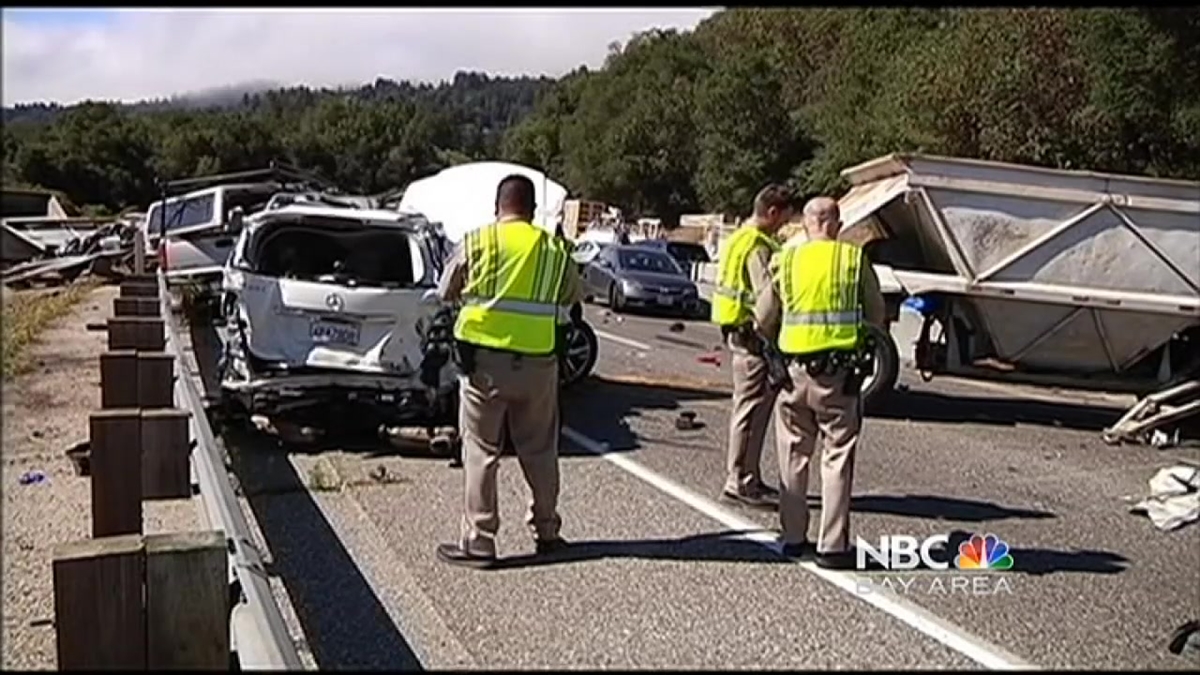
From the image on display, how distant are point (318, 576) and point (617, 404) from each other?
6253 mm

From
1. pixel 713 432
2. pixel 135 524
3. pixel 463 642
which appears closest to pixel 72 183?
pixel 135 524

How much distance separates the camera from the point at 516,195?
→ 616 cm

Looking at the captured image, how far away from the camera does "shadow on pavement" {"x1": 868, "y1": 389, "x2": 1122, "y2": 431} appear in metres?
12.1

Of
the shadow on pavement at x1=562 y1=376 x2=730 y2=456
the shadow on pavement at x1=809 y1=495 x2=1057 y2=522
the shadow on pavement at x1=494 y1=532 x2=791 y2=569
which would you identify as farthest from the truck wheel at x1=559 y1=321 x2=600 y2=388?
the shadow on pavement at x1=494 y1=532 x2=791 y2=569

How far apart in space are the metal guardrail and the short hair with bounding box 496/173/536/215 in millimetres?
1658

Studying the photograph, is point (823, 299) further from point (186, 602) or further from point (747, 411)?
point (186, 602)

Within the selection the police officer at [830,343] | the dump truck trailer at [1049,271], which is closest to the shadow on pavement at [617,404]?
the dump truck trailer at [1049,271]

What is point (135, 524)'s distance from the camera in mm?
4906

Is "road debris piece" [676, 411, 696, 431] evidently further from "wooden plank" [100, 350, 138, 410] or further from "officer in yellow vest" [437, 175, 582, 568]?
"wooden plank" [100, 350, 138, 410]

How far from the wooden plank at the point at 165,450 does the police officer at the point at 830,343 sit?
2.86 meters

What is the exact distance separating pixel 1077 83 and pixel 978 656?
13025 mm

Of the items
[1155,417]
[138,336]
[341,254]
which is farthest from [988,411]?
[138,336]

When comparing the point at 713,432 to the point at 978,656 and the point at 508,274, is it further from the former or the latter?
the point at 978,656

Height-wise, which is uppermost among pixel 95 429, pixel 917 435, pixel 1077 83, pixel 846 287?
pixel 1077 83
